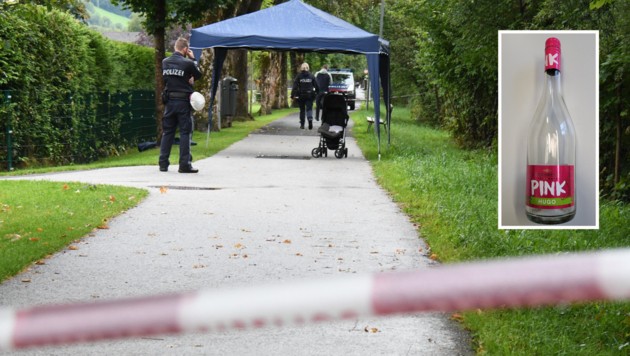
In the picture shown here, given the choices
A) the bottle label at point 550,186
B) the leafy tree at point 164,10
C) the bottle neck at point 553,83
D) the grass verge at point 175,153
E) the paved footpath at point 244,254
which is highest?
the leafy tree at point 164,10

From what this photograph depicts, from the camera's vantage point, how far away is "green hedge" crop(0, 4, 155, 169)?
61.4ft

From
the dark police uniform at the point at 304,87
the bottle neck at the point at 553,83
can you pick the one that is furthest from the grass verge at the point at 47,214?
the dark police uniform at the point at 304,87

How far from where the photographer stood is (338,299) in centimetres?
77

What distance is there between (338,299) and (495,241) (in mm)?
7538

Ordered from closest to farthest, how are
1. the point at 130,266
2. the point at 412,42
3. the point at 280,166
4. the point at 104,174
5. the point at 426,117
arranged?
the point at 130,266 → the point at 104,174 → the point at 280,166 → the point at 426,117 → the point at 412,42

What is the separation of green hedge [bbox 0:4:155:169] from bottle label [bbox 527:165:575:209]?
540 inches

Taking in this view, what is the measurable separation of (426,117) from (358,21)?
38.5 feet

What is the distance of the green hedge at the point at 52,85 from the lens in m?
18.7

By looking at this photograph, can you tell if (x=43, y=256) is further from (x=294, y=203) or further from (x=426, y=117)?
(x=426, y=117)

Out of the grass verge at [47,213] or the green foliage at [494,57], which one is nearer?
the grass verge at [47,213]

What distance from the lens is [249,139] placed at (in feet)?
94.7

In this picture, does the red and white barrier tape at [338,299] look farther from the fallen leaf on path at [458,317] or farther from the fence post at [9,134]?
the fence post at [9,134]

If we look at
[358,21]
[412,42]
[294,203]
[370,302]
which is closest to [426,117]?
[412,42]

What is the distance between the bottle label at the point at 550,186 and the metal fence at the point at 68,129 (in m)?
15.7
